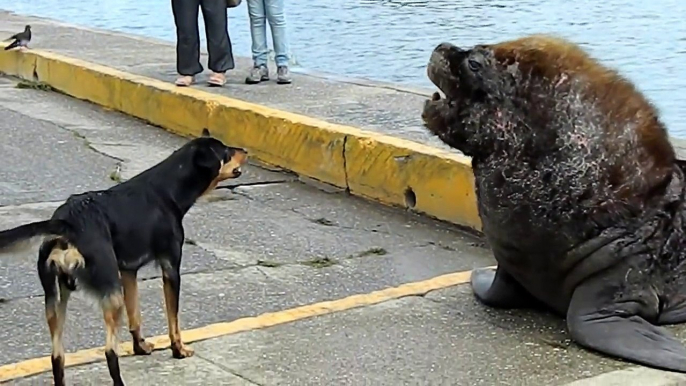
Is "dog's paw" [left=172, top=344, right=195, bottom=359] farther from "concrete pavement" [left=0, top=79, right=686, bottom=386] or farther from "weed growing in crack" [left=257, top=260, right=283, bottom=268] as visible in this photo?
"weed growing in crack" [left=257, top=260, right=283, bottom=268]

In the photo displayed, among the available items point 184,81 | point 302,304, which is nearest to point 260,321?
point 302,304

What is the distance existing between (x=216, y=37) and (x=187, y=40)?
0.83ft

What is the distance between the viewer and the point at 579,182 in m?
4.77

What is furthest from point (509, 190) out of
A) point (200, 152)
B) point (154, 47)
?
point (154, 47)

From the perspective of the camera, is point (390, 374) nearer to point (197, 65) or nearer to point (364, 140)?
point (364, 140)

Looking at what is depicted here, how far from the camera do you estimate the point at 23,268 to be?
5930mm

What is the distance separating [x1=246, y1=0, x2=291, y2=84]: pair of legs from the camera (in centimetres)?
1038

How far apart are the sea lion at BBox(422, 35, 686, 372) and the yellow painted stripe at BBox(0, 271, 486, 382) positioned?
2.31 ft

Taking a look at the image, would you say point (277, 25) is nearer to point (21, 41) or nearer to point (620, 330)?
point (21, 41)

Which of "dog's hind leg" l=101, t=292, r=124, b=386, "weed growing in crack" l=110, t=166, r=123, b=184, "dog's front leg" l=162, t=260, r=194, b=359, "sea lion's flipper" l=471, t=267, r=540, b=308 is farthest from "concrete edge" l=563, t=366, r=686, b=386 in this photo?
"weed growing in crack" l=110, t=166, r=123, b=184

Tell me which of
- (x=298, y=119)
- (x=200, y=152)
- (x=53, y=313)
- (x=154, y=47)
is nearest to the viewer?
(x=53, y=313)

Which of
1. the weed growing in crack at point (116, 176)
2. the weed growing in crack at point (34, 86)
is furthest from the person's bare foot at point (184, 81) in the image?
the weed growing in crack at point (34, 86)

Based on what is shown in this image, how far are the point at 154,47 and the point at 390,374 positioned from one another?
31.0 feet

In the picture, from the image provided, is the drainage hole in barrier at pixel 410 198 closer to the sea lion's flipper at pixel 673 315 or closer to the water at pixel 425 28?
the sea lion's flipper at pixel 673 315
